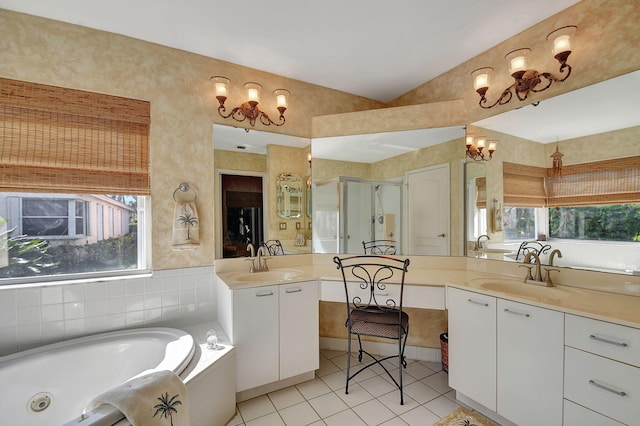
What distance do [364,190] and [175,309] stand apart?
6.39ft

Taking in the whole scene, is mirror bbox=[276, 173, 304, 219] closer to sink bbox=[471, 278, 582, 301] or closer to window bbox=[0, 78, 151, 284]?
window bbox=[0, 78, 151, 284]

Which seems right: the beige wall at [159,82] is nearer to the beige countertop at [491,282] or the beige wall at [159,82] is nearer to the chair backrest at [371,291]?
the beige countertop at [491,282]

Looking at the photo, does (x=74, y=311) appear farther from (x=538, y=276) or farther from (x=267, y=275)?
(x=538, y=276)

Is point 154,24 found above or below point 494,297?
above

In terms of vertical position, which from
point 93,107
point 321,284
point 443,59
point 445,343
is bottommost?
point 445,343

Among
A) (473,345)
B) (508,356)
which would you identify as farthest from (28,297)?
(508,356)

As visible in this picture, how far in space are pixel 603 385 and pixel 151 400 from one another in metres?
2.03

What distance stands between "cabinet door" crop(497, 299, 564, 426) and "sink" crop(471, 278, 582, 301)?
0.19 meters

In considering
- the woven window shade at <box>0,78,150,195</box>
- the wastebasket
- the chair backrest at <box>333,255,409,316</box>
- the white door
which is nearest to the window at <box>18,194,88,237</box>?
the woven window shade at <box>0,78,150,195</box>

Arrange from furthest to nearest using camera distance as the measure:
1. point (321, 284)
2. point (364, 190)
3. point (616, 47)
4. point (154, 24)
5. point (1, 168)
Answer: point (364, 190) → point (321, 284) → point (154, 24) → point (1, 168) → point (616, 47)

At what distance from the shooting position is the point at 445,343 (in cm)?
239

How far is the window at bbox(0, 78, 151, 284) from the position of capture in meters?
1.83

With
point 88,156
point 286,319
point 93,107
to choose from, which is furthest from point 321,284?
point 93,107

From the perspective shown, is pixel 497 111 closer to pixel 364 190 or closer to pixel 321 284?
pixel 364 190
